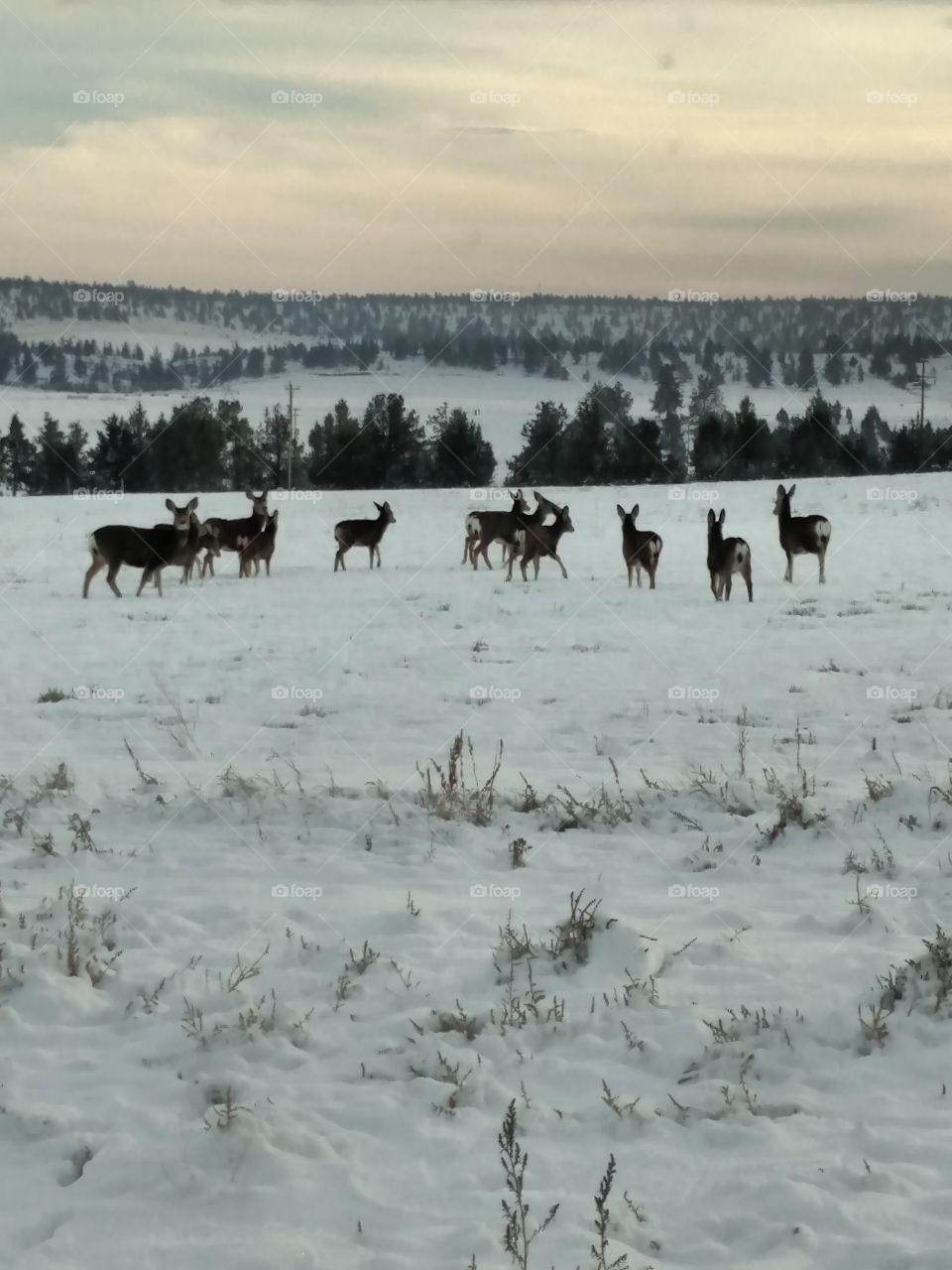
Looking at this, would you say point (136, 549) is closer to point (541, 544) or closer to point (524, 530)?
point (524, 530)

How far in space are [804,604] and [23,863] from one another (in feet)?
45.8

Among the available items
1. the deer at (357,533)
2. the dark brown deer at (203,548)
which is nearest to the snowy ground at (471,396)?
the deer at (357,533)

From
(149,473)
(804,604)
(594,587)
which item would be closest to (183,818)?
(804,604)

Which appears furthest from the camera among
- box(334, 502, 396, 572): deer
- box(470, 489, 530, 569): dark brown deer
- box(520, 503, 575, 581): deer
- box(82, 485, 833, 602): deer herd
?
box(334, 502, 396, 572): deer

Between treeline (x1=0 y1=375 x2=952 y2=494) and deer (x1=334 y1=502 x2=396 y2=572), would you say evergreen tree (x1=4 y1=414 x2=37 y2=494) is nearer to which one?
treeline (x1=0 y1=375 x2=952 y2=494)

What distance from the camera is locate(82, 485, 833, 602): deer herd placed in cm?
1965

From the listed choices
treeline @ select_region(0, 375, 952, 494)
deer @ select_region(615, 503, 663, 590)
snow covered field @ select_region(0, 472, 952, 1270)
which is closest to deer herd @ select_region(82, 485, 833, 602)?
deer @ select_region(615, 503, 663, 590)

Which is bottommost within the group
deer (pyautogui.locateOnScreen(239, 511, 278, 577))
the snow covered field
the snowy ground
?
the snow covered field

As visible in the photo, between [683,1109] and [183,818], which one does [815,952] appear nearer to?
[683,1109]

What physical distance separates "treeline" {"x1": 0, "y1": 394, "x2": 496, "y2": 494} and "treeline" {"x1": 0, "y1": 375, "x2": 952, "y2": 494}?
9 centimetres

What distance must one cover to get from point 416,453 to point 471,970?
2883 inches

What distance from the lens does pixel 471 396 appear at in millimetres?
171500

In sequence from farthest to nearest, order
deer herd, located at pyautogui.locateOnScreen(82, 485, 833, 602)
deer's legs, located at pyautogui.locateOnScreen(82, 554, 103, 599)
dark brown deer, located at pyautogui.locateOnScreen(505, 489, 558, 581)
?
1. dark brown deer, located at pyautogui.locateOnScreen(505, 489, 558, 581)
2. deer's legs, located at pyautogui.locateOnScreen(82, 554, 103, 599)
3. deer herd, located at pyautogui.locateOnScreen(82, 485, 833, 602)

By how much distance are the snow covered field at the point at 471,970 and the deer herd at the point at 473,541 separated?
722 cm
